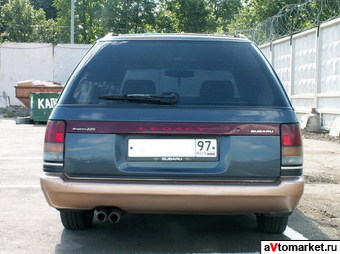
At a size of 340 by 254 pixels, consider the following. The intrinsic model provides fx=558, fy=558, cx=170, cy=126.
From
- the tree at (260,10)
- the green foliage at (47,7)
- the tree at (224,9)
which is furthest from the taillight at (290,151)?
the green foliage at (47,7)

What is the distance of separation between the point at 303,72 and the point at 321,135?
2.93 m

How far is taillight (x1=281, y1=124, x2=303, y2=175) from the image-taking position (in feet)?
12.8

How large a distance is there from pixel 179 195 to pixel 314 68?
12.4m

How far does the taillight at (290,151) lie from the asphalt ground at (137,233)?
718mm

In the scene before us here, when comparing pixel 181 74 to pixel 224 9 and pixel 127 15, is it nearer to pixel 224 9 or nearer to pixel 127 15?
pixel 127 15

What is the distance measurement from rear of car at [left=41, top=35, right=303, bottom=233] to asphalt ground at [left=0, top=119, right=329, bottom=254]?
1.52ft

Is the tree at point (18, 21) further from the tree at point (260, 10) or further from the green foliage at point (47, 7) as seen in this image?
the green foliage at point (47, 7)

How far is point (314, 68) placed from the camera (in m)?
15.3

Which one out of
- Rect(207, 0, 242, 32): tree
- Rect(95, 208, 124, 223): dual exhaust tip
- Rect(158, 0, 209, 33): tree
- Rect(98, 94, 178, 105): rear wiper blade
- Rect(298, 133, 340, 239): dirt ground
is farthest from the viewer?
Rect(207, 0, 242, 32): tree

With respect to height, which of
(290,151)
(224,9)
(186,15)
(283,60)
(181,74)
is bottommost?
(290,151)

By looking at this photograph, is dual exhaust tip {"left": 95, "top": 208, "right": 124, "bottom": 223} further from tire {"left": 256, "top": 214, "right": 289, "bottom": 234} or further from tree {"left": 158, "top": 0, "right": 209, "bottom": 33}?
tree {"left": 158, "top": 0, "right": 209, "bottom": 33}

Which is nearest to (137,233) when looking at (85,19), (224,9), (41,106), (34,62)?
(41,106)

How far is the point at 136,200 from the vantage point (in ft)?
12.6

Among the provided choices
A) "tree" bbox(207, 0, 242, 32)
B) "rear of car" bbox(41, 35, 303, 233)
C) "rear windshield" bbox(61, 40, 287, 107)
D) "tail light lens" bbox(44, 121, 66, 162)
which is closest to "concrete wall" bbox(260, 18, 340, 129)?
"rear windshield" bbox(61, 40, 287, 107)
